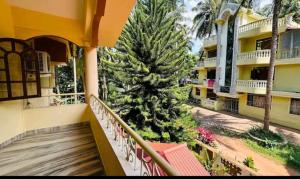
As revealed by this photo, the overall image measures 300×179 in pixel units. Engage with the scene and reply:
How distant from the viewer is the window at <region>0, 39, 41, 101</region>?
3.05 m

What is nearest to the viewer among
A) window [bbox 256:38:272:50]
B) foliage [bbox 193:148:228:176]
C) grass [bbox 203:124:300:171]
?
foliage [bbox 193:148:228:176]

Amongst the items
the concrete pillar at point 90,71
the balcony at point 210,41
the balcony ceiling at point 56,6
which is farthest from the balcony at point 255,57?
the balcony ceiling at point 56,6

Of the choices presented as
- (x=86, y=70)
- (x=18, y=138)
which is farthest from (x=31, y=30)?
(x=18, y=138)

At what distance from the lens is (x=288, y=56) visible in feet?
32.1

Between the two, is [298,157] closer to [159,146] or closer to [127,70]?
[159,146]

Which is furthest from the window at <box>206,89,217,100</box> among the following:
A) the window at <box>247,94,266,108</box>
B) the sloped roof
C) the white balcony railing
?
the sloped roof

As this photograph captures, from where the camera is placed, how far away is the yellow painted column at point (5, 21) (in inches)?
119

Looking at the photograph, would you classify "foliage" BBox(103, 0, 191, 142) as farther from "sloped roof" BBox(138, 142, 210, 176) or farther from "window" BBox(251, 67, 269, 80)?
"window" BBox(251, 67, 269, 80)

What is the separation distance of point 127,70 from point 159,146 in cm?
310

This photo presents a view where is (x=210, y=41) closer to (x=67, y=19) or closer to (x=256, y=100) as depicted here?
(x=256, y=100)

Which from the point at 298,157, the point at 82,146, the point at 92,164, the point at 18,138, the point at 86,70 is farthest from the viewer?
the point at 298,157

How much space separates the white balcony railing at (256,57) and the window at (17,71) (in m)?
11.1

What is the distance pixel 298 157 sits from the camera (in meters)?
6.42

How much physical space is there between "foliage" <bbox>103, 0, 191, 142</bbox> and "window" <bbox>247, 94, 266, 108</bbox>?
732cm
